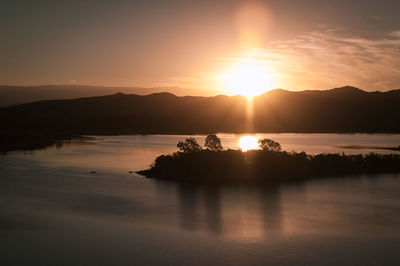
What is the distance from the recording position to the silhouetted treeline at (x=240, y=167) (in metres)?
58.2

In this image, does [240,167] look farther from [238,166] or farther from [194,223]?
[194,223]

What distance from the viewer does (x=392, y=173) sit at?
6712 centimetres

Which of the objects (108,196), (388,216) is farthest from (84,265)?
(388,216)

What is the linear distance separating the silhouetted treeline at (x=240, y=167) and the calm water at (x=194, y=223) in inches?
155

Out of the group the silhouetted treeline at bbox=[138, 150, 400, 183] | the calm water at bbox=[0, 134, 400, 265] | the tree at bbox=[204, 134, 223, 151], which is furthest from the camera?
the tree at bbox=[204, 134, 223, 151]

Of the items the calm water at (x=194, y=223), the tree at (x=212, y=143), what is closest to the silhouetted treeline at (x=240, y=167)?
the tree at (x=212, y=143)

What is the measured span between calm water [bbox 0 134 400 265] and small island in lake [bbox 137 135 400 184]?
3944 millimetres

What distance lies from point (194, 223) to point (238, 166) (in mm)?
25011

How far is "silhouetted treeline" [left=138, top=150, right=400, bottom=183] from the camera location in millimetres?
58219

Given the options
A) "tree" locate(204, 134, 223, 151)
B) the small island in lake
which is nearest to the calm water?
the small island in lake

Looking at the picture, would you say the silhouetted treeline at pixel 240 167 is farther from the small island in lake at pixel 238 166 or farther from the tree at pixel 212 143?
the tree at pixel 212 143

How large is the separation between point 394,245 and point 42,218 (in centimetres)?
3003

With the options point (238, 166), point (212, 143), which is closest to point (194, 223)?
point (238, 166)

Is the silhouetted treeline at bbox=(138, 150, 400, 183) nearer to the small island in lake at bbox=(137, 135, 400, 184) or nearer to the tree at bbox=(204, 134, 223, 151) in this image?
the small island in lake at bbox=(137, 135, 400, 184)
